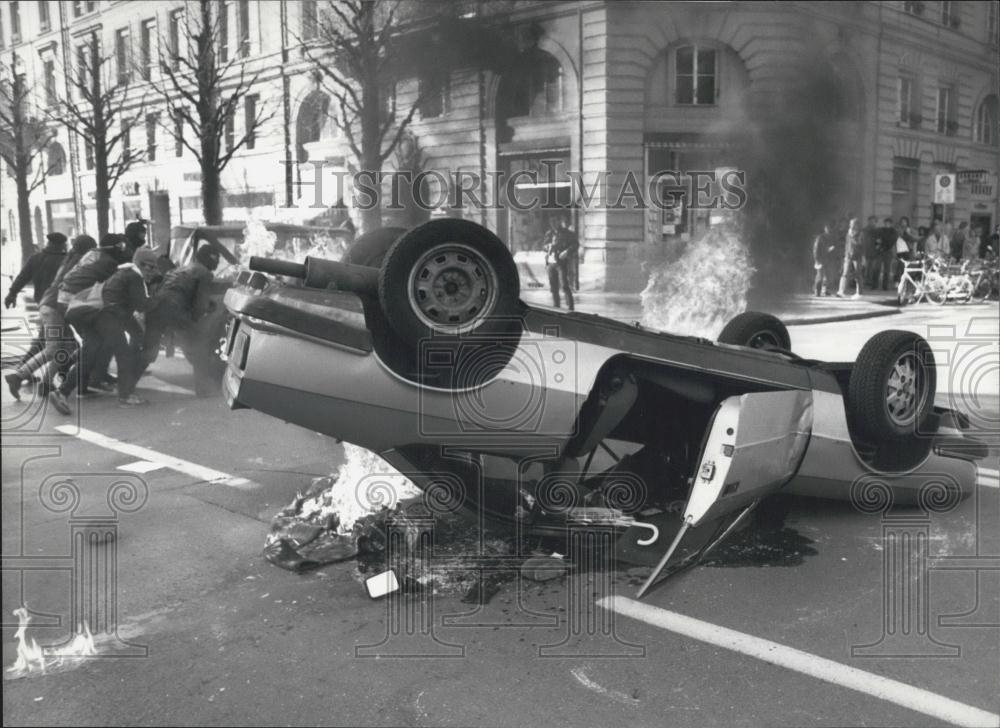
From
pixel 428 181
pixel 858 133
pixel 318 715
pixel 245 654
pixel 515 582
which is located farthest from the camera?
pixel 858 133

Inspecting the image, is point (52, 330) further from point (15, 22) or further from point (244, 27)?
point (15, 22)

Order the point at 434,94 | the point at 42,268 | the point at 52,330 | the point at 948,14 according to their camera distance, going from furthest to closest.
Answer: the point at 948,14 < the point at 434,94 < the point at 52,330 < the point at 42,268

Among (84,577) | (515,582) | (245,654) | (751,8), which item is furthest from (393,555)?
(751,8)

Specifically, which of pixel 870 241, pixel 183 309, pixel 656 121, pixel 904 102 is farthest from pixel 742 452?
pixel 183 309

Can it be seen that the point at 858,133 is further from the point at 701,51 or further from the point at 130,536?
the point at 130,536

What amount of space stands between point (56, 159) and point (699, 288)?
17.1 ft

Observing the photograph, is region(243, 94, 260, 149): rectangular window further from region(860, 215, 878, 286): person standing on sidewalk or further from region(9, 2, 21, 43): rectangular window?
region(860, 215, 878, 286): person standing on sidewalk

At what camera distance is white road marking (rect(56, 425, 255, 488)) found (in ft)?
17.4

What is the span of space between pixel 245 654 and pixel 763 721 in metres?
1.72

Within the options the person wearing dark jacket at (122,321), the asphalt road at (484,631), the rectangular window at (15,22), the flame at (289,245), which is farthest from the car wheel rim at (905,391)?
the person wearing dark jacket at (122,321)

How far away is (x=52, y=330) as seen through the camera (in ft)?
12.9

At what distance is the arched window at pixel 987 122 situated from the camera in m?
6.44

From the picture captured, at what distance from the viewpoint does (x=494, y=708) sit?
2.68m

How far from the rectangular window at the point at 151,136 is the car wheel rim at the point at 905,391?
355 centimetres
